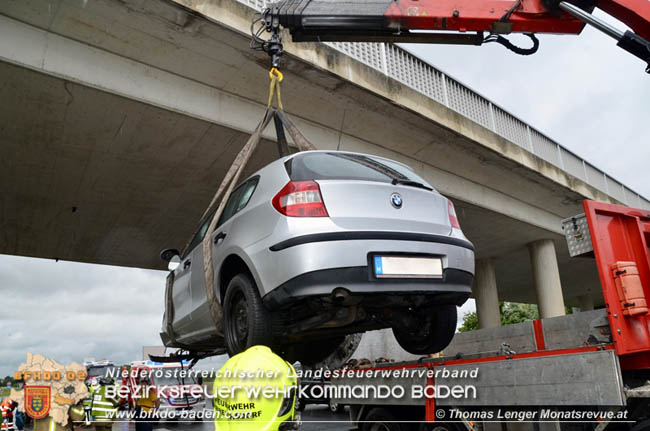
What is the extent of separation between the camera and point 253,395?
1916 mm

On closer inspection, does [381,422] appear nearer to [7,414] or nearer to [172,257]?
[172,257]

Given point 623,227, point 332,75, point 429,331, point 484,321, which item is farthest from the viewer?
point 484,321

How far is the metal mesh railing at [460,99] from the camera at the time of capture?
801 cm

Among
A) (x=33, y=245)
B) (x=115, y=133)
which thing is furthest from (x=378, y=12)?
(x=33, y=245)

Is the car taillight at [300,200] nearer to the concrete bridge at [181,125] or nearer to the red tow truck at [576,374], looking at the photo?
the red tow truck at [576,374]

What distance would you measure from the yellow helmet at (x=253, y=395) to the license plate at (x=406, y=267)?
1.25 meters

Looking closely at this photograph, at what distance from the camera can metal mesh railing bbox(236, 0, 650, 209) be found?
315 inches

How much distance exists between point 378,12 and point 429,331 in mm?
2912

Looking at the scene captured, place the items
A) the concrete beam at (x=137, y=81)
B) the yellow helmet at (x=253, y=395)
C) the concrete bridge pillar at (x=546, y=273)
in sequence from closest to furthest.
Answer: the yellow helmet at (x=253, y=395)
the concrete beam at (x=137, y=81)
the concrete bridge pillar at (x=546, y=273)

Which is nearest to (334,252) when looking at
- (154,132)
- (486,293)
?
(154,132)

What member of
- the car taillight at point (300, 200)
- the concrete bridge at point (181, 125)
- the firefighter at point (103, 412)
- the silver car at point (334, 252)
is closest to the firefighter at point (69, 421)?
the firefighter at point (103, 412)

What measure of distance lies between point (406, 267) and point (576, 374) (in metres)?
1.19

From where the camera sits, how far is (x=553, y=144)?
12.3 m

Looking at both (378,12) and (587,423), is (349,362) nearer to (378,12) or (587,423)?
(587,423)
